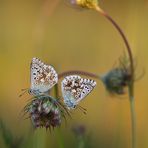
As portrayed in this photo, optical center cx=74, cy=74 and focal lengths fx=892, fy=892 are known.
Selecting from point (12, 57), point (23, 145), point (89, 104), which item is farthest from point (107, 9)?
point (23, 145)

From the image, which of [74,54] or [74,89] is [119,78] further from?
[74,54]

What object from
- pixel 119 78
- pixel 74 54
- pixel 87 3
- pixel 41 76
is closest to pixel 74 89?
pixel 41 76

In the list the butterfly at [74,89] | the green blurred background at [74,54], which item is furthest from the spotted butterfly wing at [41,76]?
the green blurred background at [74,54]

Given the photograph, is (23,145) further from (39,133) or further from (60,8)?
(60,8)

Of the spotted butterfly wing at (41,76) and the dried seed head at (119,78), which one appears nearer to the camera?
the spotted butterfly wing at (41,76)

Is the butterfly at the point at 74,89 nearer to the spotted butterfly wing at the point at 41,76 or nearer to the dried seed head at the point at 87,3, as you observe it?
the spotted butterfly wing at the point at 41,76

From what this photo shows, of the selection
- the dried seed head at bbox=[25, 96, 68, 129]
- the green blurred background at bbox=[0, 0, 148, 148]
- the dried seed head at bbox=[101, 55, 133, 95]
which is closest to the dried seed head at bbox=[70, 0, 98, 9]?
the green blurred background at bbox=[0, 0, 148, 148]

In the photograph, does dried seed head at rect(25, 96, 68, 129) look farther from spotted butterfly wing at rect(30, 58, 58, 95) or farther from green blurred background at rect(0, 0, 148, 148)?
green blurred background at rect(0, 0, 148, 148)
